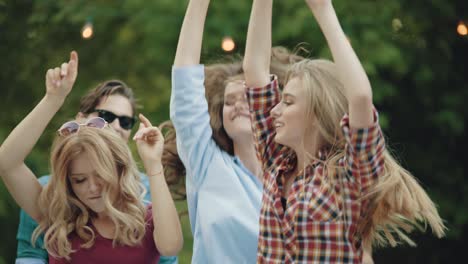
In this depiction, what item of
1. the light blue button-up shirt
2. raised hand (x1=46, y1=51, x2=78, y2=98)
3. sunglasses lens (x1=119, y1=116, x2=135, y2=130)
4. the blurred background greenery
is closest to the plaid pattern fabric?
the light blue button-up shirt

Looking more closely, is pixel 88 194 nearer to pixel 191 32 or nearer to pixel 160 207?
pixel 160 207

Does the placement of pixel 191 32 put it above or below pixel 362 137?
above

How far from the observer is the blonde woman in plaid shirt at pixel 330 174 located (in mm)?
2582

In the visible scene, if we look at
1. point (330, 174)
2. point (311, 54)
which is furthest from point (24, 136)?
point (311, 54)

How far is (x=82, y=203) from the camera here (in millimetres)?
3439

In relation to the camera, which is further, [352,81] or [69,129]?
[69,129]

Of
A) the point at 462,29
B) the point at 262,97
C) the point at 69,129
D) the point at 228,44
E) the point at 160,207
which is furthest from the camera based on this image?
the point at 462,29

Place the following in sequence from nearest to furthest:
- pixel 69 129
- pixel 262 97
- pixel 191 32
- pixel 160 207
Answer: pixel 262 97 → pixel 191 32 → pixel 160 207 → pixel 69 129

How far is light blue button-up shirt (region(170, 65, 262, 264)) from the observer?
3.25 meters

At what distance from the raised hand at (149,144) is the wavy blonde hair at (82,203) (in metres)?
0.14

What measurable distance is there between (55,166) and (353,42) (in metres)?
2.68

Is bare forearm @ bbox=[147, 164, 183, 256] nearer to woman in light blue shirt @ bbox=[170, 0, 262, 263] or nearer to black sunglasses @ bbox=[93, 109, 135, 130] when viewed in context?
woman in light blue shirt @ bbox=[170, 0, 262, 263]

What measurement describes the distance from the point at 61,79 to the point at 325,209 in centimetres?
115

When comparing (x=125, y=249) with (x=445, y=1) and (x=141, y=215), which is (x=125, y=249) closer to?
(x=141, y=215)
